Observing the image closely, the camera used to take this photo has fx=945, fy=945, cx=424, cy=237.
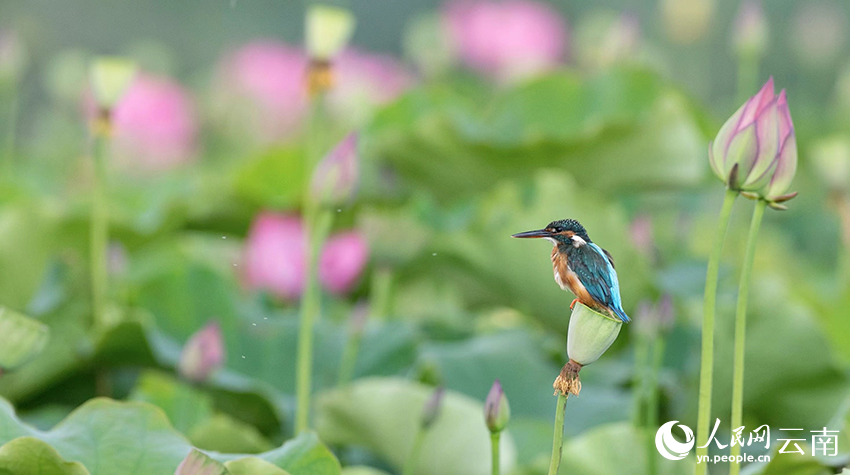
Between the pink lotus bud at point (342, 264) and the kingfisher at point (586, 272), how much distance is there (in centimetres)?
33

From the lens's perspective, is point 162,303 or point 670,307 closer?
point 670,307

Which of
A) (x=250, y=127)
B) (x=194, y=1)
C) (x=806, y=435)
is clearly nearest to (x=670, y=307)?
(x=806, y=435)

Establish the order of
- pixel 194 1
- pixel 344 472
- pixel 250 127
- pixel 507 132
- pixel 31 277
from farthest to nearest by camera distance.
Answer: pixel 194 1 → pixel 250 127 → pixel 507 132 → pixel 31 277 → pixel 344 472

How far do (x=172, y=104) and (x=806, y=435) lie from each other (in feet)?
4.37

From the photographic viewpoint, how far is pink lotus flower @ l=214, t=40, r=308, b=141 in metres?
1.88

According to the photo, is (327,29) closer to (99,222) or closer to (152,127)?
(99,222)

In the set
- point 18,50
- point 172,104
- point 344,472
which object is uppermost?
point 172,104

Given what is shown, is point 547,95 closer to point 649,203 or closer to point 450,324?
point 649,203

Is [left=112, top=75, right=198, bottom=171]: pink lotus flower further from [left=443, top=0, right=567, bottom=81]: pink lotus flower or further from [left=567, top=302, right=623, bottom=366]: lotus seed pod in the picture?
[left=567, top=302, right=623, bottom=366]: lotus seed pod

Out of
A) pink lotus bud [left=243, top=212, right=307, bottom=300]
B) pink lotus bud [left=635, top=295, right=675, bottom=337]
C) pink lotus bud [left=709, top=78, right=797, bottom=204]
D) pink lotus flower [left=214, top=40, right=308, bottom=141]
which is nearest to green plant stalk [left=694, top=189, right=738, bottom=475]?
pink lotus bud [left=709, top=78, right=797, bottom=204]

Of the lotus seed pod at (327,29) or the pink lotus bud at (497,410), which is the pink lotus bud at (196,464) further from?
the lotus seed pod at (327,29)

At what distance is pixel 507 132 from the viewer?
2.38 feet

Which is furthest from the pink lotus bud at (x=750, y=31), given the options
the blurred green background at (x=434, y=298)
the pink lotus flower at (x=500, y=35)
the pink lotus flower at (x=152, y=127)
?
the pink lotus flower at (x=152, y=127)

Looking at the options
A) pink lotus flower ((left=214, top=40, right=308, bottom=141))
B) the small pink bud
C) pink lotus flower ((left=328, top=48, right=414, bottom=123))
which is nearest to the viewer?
the small pink bud
